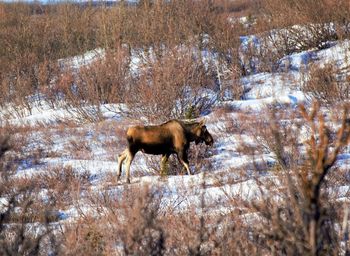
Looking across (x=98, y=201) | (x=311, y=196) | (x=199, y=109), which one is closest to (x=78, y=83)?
(x=199, y=109)

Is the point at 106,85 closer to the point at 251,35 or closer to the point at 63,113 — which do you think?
the point at 63,113

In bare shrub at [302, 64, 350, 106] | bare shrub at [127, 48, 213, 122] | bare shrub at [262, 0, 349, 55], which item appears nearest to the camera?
bare shrub at [127, 48, 213, 122]

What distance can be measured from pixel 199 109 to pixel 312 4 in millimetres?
7417

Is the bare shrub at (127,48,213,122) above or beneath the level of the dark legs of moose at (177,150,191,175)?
above

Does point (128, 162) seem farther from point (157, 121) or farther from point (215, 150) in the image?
point (157, 121)

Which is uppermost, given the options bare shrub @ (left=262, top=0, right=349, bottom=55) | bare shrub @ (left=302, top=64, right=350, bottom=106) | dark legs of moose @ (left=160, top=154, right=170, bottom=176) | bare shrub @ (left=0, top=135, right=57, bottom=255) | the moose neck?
bare shrub @ (left=262, top=0, right=349, bottom=55)

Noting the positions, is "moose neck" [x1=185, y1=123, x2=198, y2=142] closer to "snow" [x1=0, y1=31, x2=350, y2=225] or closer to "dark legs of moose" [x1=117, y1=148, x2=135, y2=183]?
"snow" [x1=0, y1=31, x2=350, y2=225]

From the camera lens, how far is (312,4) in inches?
873

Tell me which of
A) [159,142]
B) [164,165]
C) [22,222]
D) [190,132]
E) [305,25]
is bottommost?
[22,222]

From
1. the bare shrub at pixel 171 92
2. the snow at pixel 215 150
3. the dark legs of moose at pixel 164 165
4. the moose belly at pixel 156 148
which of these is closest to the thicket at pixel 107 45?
the bare shrub at pixel 171 92

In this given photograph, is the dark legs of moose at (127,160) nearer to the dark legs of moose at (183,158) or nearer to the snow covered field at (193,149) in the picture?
the snow covered field at (193,149)

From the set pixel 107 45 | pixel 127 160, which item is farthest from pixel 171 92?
pixel 107 45

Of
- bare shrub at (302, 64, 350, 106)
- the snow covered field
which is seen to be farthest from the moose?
bare shrub at (302, 64, 350, 106)

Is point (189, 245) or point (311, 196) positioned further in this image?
point (189, 245)
